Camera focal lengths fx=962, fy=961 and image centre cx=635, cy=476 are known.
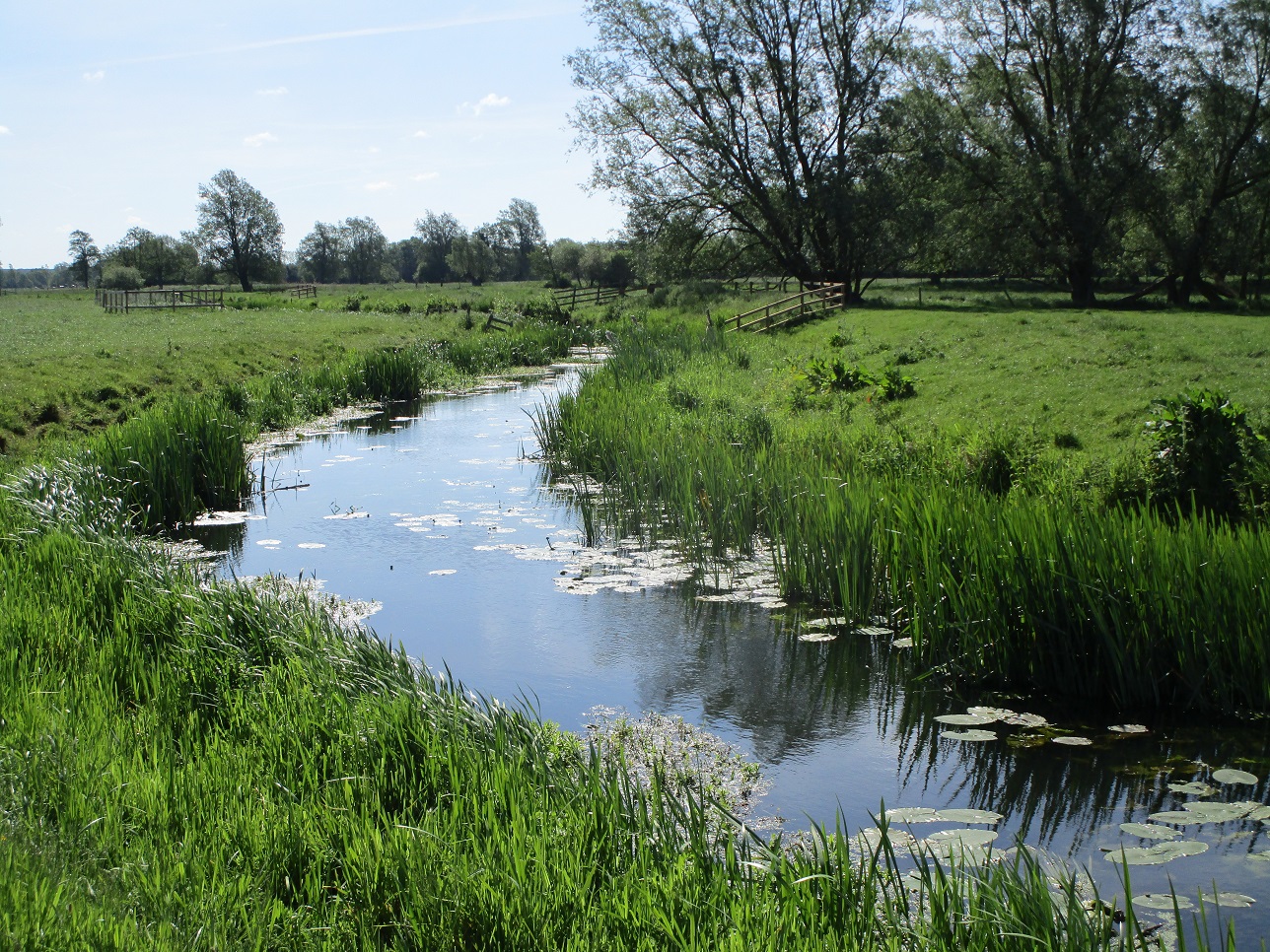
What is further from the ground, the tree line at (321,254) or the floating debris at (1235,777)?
the tree line at (321,254)

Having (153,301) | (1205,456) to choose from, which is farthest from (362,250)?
(1205,456)

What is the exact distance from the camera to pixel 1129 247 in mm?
43719

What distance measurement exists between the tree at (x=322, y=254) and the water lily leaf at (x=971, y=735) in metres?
132

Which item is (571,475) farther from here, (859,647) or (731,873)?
(731,873)

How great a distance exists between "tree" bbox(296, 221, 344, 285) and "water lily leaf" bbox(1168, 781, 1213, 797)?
437 feet

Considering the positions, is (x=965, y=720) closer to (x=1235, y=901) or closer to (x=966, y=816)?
(x=966, y=816)

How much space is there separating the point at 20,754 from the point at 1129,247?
4802cm

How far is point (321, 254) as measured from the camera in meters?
134

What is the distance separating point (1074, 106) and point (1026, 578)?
37265mm

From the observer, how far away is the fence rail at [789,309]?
33688mm

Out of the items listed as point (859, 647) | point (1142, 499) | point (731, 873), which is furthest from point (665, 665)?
point (1142, 499)

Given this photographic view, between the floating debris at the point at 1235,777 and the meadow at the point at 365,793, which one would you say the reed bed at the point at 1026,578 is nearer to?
the meadow at the point at 365,793

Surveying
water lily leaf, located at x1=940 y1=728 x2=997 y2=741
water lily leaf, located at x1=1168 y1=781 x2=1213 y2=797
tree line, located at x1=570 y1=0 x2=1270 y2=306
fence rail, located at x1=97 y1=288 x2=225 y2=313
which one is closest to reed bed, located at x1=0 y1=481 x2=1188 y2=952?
water lily leaf, located at x1=1168 y1=781 x2=1213 y2=797

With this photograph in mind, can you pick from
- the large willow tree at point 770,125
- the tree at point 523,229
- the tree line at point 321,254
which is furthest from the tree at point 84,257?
the large willow tree at point 770,125
